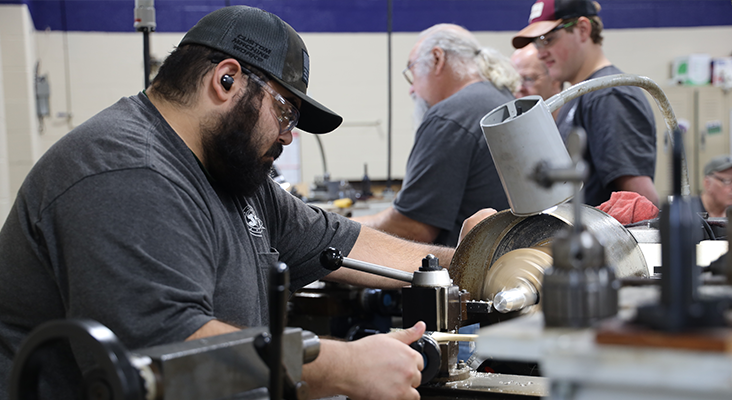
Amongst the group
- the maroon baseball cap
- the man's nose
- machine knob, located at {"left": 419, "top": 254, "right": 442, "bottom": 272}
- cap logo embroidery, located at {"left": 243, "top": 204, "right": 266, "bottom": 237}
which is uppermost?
the maroon baseball cap

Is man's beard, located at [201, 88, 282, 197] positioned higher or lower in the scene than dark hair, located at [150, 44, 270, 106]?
lower

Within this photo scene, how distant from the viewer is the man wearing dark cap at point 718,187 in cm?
335

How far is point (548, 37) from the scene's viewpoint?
8.32ft

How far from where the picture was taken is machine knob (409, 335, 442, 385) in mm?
1054

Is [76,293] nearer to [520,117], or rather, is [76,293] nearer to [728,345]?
[520,117]

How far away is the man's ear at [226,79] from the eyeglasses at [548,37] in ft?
5.51

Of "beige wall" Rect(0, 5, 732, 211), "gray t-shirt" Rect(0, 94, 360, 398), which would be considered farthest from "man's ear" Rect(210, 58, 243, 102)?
"beige wall" Rect(0, 5, 732, 211)

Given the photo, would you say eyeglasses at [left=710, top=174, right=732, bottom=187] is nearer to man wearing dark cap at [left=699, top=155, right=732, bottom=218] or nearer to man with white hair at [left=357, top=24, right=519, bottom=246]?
man wearing dark cap at [left=699, top=155, right=732, bottom=218]

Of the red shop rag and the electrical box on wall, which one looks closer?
the red shop rag

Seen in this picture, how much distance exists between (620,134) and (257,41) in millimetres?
1471

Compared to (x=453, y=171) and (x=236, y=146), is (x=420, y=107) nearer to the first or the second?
(x=453, y=171)

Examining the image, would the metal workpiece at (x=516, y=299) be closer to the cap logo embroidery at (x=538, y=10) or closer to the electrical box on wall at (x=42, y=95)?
the cap logo embroidery at (x=538, y=10)

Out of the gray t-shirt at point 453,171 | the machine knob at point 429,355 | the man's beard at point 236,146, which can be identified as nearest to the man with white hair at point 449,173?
the gray t-shirt at point 453,171

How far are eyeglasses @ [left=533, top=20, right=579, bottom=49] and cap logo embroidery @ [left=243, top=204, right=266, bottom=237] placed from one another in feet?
5.43
